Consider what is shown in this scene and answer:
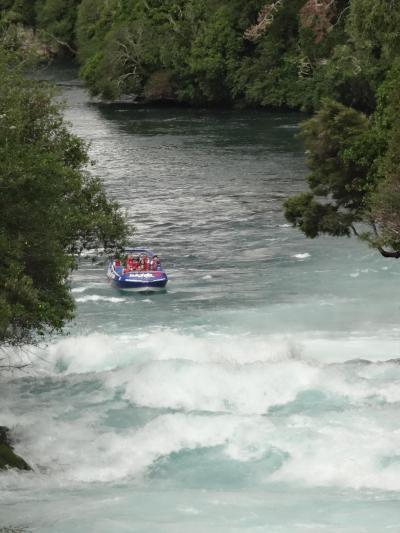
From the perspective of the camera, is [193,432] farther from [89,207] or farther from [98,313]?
[98,313]

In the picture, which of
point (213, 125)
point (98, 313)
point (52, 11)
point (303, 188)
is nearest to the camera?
point (98, 313)

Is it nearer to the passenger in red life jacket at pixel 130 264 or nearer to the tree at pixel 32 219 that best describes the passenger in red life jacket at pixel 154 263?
the passenger in red life jacket at pixel 130 264

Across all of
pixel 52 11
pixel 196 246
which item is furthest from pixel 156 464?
pixel 52 11

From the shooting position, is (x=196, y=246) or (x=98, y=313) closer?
(x=98, y=313)

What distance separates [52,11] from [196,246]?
268 ft

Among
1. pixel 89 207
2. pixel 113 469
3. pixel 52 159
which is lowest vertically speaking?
pixel 113 469

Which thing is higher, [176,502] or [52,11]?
[52,11]

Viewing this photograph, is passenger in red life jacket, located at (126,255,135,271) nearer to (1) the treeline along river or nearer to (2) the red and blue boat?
(2) the red and blue boat

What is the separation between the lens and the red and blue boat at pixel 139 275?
173 ft

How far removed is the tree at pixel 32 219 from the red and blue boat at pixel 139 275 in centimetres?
1565

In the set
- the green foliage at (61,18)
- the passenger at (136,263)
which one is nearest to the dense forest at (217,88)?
the green foliage at (61,18)

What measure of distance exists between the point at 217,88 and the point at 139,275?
54261 mm

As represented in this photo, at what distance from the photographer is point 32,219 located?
3169cm

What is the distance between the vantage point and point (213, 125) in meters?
93.3
